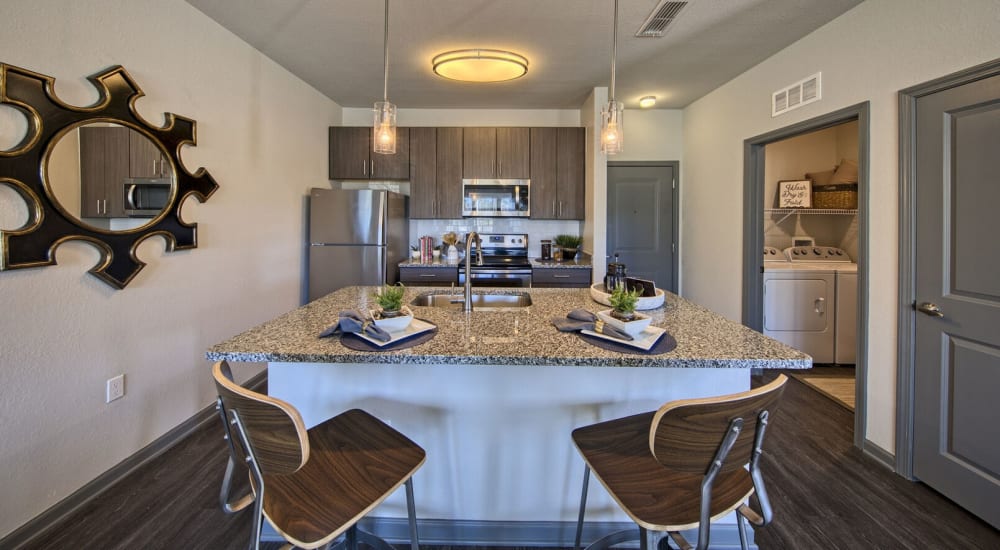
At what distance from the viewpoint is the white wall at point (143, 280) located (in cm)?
175

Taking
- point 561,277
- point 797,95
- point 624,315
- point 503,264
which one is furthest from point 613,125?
point 503,264

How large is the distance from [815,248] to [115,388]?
536 cm

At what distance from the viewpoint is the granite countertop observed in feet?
4.29

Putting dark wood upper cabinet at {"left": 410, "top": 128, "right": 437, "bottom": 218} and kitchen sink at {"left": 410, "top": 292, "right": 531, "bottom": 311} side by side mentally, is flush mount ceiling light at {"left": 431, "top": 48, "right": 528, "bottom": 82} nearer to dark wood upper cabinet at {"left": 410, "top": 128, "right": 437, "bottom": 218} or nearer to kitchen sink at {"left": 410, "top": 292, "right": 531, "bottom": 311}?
dark wood upper cabinet at {"left": 410, "top": 128, "right": 437, "bottom": 218}

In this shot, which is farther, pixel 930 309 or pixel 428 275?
pixel 428 275

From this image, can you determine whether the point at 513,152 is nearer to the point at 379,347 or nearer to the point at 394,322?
the point at 394,322

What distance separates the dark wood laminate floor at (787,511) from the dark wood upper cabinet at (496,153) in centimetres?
308

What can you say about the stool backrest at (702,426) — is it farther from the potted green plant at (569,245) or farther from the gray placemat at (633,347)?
the potted green plant at (569,245)

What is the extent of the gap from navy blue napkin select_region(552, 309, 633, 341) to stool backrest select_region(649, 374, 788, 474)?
478 mm

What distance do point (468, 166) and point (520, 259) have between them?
3.55 ft

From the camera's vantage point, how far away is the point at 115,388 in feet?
7.00

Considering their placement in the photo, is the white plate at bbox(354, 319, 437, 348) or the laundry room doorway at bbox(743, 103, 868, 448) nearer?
the white plate at bbox(354, 319, 437, 348)

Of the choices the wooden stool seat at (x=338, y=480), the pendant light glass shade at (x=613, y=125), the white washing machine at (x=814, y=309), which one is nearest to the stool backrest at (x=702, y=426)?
the wooden stool seat at (x=338, y=480)

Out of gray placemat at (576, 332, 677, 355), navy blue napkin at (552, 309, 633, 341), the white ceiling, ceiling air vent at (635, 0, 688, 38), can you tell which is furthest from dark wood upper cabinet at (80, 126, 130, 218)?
ceiling air vent at (635, 0, 688, 38)
